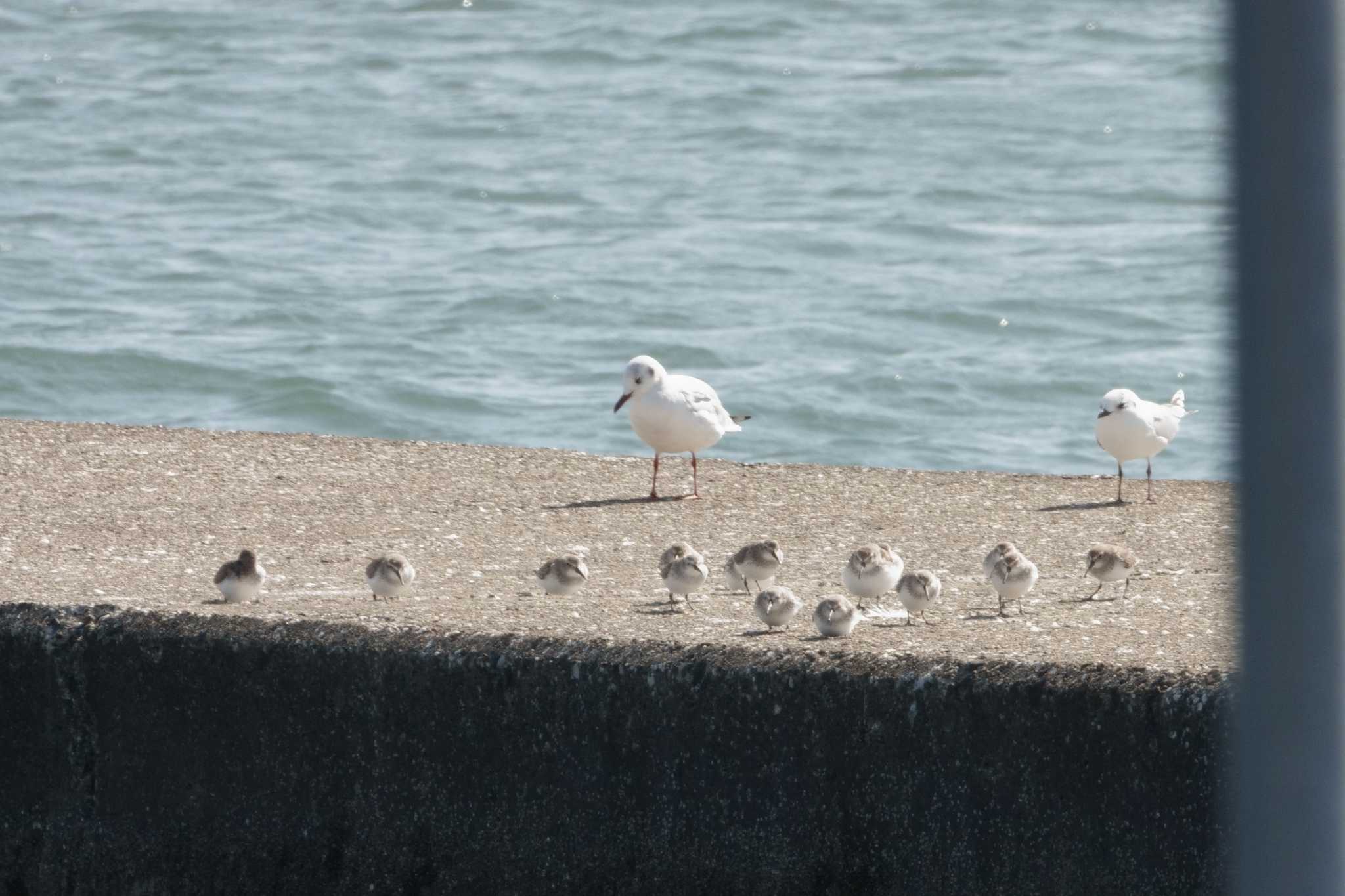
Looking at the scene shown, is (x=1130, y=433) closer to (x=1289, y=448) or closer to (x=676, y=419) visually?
(x=676, y=419)

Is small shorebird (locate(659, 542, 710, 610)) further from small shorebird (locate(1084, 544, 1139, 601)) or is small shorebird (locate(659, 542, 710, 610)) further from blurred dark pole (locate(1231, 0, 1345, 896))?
blurred dark pole (locate(1231, 0, 1345, 896))

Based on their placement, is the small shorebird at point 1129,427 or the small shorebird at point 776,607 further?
the small shorebird at point 1129,427

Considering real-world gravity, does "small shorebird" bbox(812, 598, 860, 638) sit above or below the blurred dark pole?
below

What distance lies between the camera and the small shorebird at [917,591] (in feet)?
16.4

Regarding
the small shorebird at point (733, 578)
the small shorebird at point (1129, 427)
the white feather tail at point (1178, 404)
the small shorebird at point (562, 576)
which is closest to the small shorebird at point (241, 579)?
the small shorebird at point (562, 576)

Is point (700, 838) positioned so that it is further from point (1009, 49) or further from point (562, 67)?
point (1009, 49)

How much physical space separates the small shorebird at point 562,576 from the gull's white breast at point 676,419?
8.34 feet

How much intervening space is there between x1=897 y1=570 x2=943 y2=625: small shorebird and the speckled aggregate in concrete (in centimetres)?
8

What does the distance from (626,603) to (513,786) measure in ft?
3.06

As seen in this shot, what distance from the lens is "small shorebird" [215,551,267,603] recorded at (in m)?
5.04

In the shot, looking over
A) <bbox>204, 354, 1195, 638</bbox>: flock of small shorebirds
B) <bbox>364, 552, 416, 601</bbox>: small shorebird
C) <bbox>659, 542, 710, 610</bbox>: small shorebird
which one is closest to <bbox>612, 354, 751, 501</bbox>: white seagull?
<bbox>204, 354, 1195, 638</bbox>: flock of small shorebirds

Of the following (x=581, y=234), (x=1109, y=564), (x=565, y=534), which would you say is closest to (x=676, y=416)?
(x=565, y=534)

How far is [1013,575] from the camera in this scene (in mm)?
5102

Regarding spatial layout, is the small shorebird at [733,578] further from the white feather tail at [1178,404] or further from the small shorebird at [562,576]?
the white feather tail at [1178,404]
